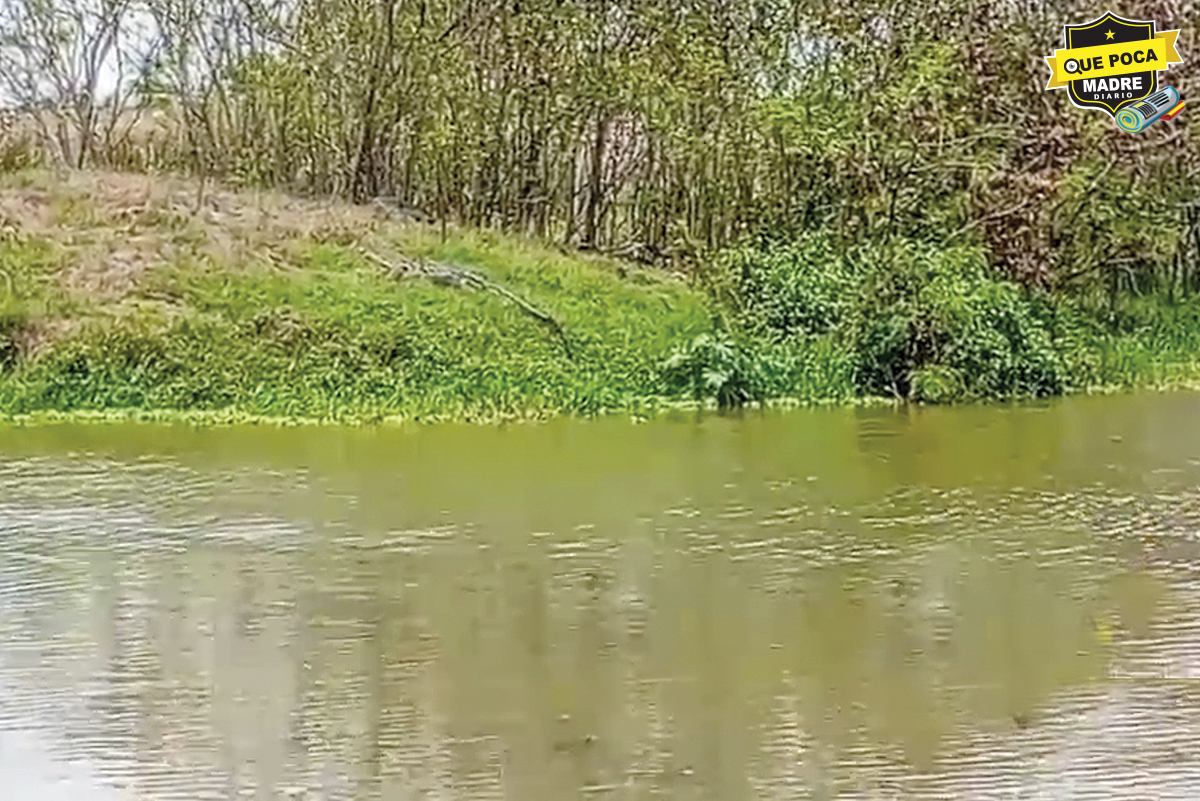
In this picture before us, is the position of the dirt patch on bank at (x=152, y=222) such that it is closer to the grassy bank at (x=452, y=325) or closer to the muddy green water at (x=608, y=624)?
the grassy bank at (x=452, y=325)

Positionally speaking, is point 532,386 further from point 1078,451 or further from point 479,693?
point 479,693

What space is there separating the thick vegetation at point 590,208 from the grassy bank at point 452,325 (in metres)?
0.03

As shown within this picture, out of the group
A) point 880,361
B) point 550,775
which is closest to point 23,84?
point 880,361

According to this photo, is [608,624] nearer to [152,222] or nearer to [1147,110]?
[152,222]

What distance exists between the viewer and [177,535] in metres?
6.95

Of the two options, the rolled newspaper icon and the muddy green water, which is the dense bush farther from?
the muddy green water

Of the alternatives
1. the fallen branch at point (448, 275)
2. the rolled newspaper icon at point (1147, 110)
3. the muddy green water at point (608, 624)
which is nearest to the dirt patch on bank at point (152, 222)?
the fallen branch at point (448, 275)

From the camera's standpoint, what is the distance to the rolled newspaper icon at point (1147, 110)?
42.8 feet

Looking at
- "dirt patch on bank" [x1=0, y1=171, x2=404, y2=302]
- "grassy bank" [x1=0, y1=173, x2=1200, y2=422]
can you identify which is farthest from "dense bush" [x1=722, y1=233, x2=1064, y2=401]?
"dirt patch on bank" [x1=0, y1=171, x2=404, y2=302]

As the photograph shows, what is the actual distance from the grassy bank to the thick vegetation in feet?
0.10

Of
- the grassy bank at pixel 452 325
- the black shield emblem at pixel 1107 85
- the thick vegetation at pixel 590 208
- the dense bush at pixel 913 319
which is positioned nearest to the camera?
the dense bush at pixel 913 319

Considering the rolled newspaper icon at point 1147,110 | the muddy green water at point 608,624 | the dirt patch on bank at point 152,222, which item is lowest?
the muddy green water at point 608,624

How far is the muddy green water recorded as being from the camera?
13.1ft

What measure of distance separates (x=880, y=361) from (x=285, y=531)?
5554 mm
